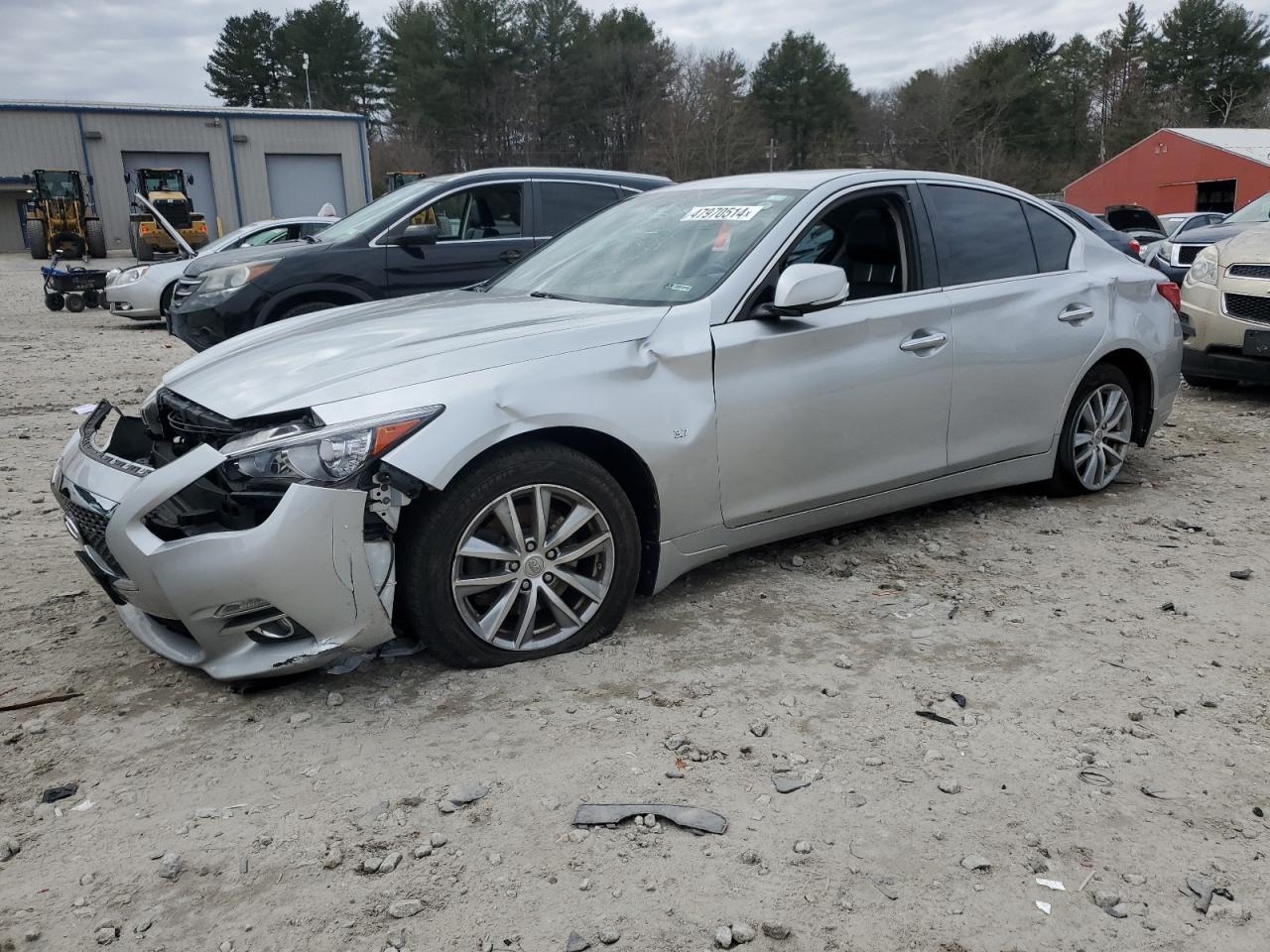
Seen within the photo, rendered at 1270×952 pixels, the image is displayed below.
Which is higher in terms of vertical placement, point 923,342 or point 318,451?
point 923,342

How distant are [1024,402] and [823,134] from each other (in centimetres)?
6626

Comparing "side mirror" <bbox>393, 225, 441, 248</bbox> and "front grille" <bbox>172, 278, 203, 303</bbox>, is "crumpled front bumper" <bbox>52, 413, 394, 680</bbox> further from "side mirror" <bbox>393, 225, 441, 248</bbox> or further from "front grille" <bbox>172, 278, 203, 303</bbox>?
"front grille" <bbox>172, 278, 203, 303</bbox>

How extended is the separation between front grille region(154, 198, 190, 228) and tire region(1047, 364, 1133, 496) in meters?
29.7

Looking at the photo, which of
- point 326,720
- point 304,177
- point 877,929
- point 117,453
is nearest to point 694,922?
point 877,929

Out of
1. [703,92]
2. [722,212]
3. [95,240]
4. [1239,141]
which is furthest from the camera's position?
[703,92]

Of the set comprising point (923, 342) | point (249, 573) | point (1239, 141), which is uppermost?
point (1239, 141)

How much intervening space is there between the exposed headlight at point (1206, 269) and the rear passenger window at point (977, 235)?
13.1 ft

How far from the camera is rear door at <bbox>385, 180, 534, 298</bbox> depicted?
797cm

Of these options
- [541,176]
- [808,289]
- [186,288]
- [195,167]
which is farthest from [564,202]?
[195,167]

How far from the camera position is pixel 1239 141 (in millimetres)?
41219

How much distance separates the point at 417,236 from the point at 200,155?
43388 millimetres

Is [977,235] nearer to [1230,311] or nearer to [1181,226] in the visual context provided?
[1230,311]

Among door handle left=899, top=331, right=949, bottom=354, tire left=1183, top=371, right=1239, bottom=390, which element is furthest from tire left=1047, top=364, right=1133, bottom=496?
tire left=1183, top=371, right=1239, bottom=390

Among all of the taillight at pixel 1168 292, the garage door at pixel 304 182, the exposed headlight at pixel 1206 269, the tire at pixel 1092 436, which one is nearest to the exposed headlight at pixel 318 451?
the tire at pixel 1092 436
